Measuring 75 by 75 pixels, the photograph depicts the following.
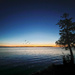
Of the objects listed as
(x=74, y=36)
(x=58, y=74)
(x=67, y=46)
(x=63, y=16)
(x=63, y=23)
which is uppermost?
(x=63, y=16)

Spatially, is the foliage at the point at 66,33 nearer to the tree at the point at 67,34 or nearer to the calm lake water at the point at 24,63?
the tree at the point at 67,34

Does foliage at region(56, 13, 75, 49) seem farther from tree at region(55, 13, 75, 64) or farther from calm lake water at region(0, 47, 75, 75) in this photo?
calm lake water at region(0, 47, 75, 75)

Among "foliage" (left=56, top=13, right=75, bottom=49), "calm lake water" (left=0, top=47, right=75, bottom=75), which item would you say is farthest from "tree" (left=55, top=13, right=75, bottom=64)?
"calm lake water" (left=0, top=47, right=75, bottom=75)

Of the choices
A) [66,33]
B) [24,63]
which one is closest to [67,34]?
[66,33]

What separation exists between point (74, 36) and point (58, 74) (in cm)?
1145

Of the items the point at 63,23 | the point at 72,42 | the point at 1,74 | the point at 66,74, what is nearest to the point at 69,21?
the point at 63,23

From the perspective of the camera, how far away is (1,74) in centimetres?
1228

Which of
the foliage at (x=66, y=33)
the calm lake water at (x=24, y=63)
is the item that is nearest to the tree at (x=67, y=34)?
the foliage at (x=66, y=33)

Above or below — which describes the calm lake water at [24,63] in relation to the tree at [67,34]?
below

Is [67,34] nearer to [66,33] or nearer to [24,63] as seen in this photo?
[66,33]

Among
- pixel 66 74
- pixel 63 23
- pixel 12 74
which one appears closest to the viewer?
pixel 66 74

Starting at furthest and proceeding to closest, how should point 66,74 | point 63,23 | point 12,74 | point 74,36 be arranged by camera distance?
point 63,23
point 74,36
point 12,74
point 66,74

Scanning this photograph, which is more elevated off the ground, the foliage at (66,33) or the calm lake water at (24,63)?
the foliage at (66,33)

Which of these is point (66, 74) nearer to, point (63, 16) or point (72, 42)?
point (72, 42)
